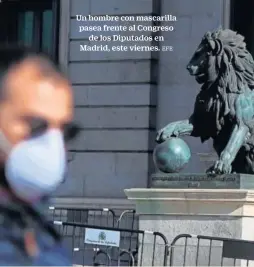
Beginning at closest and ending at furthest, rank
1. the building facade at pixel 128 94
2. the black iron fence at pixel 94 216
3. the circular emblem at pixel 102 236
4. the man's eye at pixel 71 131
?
the man's eye at pixel 71 131 → the circular emblem at pixel 102 236 → the black iron fence at pixel 94 216 → the building facade at pixel 128 94

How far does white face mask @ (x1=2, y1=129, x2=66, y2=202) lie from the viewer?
1.57 meters

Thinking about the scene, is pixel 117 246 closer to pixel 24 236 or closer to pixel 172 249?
pixel 172 249

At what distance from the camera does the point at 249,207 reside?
8.84 meters

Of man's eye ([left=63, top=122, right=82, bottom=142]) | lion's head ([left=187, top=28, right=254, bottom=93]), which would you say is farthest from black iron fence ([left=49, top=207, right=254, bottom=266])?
man's eye ([left=63, top=122, right=82, bottom=142])

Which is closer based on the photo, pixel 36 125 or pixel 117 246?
pixel 36 125

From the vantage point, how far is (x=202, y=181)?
902 centimetres

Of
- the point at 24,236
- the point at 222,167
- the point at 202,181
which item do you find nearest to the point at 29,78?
the point at 24,236

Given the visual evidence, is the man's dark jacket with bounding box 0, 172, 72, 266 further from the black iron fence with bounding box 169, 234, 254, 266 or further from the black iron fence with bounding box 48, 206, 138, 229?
the black iron fence with bounding box 48, 206, 138, 229

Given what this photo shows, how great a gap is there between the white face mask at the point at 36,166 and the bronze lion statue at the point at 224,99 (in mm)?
7168

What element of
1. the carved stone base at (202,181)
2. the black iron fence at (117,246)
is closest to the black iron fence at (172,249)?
the black iron fence at (117,246)

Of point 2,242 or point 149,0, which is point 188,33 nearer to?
point 149,0

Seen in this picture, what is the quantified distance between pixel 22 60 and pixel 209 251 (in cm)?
738

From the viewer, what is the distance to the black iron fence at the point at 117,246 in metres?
9.19

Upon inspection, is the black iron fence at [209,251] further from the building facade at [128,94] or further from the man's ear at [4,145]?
the building facade at [128,94]
